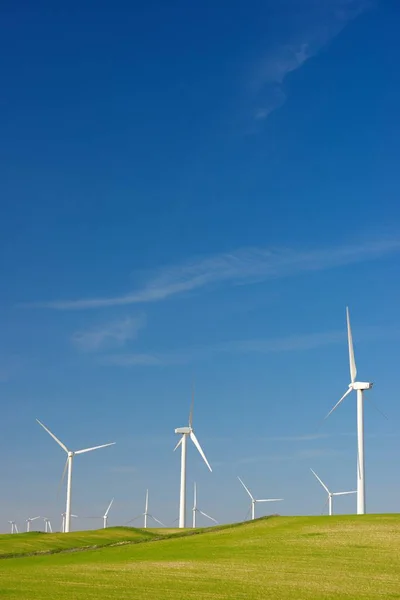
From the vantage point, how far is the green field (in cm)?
3619

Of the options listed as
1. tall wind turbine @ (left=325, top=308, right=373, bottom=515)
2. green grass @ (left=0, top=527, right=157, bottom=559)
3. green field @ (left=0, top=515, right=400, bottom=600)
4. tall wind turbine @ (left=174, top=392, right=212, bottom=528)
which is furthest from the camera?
tall wind turbine @ (left=174, top=392, right=212, bottom=528)

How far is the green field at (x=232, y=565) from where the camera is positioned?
36188mm

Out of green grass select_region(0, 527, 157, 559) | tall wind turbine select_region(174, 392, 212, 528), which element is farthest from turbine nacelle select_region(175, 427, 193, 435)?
green grass select_region(0, 527, 157, 559)

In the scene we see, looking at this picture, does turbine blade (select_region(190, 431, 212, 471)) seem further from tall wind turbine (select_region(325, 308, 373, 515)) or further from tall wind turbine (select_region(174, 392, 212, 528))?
tall wind turbine (select_region(325, 308, 373, 515))

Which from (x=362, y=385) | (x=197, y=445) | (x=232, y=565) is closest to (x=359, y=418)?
(x=362, y=385)

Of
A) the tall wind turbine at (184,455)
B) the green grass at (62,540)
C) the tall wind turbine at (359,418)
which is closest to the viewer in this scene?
the green grass at (62,540)

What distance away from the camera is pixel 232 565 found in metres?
46.5

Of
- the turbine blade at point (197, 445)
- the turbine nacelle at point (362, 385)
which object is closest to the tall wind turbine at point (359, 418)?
the turbine nacelle at point (362, 385)

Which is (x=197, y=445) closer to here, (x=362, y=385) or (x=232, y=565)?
(x=362, y=385)

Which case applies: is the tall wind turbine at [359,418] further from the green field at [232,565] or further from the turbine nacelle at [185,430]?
the turbine nacelle at [185,430]

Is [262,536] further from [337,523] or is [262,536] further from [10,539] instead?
[10,539]

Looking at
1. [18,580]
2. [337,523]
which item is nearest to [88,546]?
[337,523]

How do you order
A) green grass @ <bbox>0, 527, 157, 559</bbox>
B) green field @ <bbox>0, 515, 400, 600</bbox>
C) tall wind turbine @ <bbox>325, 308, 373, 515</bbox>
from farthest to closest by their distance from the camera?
tall wind turbine @ <bbox>325, 308, 373, 515</bbox> < green grass @ <bbox>0, 527, 157, 559</bbox> < green field @ <bbox>0, 515, 400, 600</bbox>

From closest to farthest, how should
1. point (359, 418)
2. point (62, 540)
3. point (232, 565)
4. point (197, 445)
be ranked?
point (232, 565) < point (62, 540) < point (359, 418) < point (197, 445)
